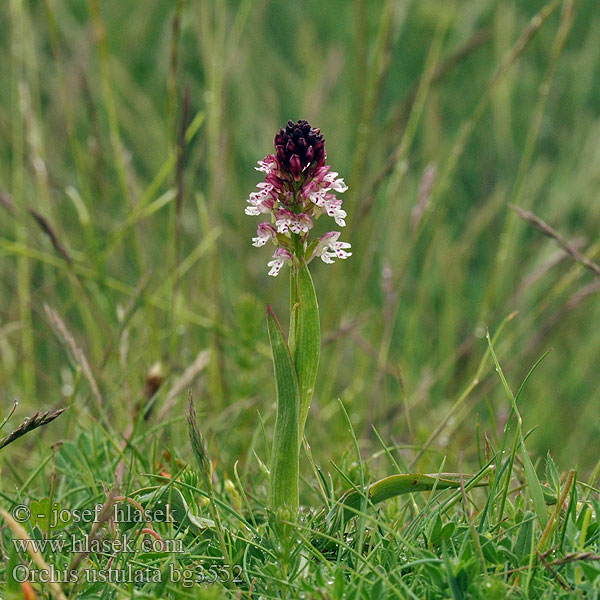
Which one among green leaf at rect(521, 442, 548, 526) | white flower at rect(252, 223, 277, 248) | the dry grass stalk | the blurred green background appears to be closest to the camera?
green leaf at rect(521, 442, 548, 526)

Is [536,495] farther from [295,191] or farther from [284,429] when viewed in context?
[295,191]

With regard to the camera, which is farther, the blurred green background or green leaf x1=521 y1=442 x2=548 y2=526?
the blurred green background

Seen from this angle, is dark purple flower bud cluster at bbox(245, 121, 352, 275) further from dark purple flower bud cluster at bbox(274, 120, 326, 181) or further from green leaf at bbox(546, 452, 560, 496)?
green leaf at bbox(546, 452, 560, 496)

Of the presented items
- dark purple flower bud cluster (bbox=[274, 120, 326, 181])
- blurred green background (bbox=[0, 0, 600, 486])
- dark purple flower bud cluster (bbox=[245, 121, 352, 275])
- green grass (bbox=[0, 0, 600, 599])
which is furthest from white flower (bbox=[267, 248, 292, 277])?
blurred green background (bbox=[0, 0, 600, 486])

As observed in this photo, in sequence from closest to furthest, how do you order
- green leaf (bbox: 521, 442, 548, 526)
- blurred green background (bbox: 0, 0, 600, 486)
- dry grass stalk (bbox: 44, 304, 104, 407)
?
1. green leaf (bbox: 521, 442, 548, 526)
2. dry grass stalk (bbox: 44, 304, 104, 407)
3. blurred green background (bbox: 0, 0, 600, 486)

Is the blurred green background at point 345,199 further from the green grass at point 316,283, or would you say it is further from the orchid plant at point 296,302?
the orchid plant at point 296,302

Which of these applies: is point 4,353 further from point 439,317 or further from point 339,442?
point 439,317

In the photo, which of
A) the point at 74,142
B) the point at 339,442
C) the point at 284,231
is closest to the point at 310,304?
the point at 284,231
